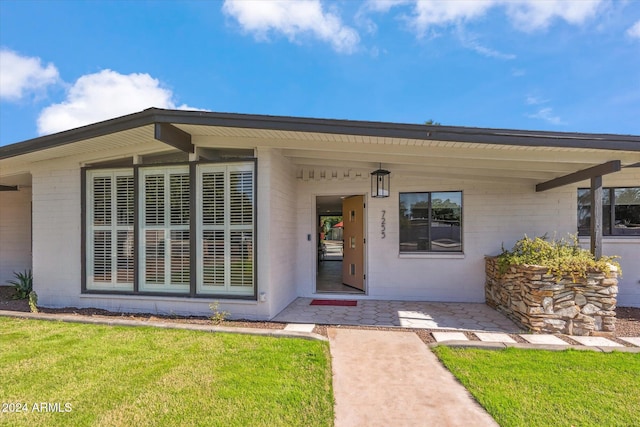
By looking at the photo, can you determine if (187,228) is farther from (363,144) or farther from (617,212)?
(617,212)

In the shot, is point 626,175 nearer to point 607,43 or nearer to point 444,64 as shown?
point 607,43

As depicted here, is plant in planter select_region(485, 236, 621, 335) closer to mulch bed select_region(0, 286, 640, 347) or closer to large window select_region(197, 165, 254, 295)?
mulch bed select_region(0, 286, 640, 347)

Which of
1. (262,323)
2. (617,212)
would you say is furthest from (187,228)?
(617,212)

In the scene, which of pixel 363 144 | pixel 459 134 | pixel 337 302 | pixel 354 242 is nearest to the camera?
pixel 459 134

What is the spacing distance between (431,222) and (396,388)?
424cm

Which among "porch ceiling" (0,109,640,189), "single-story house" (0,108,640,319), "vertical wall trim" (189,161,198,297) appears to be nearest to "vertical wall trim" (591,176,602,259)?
"single-story house" (0,108,640,319)

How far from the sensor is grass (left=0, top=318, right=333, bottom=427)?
2.37 m

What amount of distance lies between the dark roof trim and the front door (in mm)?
2873

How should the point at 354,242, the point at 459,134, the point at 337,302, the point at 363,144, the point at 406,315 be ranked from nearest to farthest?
the point at 459,134, the point at 363,144, the point at 406,315, the point at 337,302, the point at 354,242

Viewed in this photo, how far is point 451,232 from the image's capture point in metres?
6.54

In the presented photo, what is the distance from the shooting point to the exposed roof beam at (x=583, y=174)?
4367 mm

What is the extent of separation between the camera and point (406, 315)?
5379mm

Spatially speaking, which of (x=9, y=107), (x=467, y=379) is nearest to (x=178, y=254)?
(x=467, y=379)

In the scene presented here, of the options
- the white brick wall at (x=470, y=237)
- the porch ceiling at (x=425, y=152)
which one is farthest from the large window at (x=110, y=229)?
the white brick wall at (x=470, y=237)
